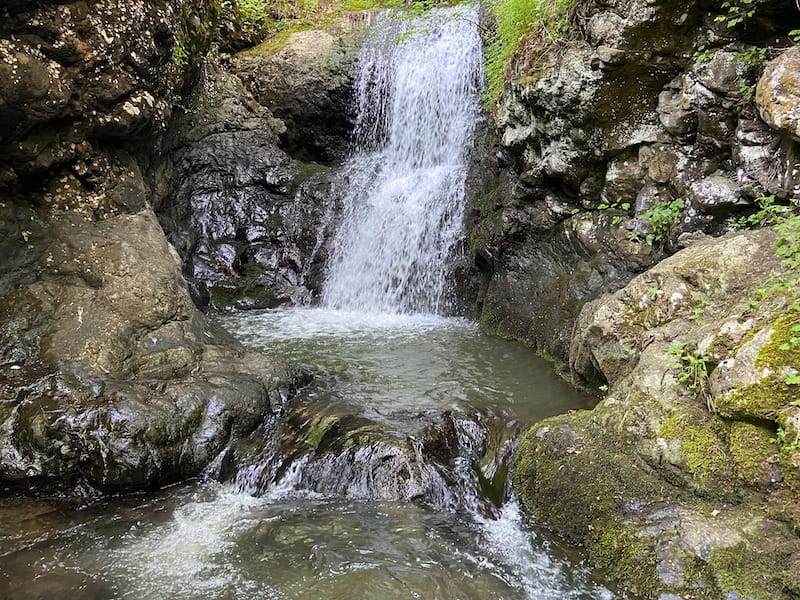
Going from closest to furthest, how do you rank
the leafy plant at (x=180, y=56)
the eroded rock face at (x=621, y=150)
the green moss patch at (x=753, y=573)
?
the green moss patch at (x=753, y=573) → the eroded rock face at (x=621, y=150) → the leafy plant at (x=180, y=56)

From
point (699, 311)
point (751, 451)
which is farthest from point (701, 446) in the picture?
point (699, 311)

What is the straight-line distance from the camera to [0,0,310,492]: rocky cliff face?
4.34 metres

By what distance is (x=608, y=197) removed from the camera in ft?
20.6

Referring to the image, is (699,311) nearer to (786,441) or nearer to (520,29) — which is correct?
(786,441)

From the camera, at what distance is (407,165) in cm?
1116

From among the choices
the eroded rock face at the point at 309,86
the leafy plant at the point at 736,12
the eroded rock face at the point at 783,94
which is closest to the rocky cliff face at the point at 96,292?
the eroded rock face at the point at 783,94

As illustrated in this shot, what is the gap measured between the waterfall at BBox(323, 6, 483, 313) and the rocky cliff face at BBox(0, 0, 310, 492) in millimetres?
4014

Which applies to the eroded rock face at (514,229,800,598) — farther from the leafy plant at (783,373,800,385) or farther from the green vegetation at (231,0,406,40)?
the green vegetation at (231,0,406,40)

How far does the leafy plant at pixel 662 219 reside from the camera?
5387 millimetres

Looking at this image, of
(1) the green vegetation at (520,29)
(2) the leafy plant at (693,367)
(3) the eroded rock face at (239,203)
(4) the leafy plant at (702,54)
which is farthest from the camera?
(3) the eroded rock face at (239,203)

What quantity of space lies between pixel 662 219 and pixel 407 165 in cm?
649

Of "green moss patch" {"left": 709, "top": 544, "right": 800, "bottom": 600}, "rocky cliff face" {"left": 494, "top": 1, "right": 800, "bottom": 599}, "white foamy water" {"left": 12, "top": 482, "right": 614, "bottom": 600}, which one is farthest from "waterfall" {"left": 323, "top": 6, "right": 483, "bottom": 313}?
"green moss patch" {"left": 709, "top": 544, "right": 800, "bottom": 600}

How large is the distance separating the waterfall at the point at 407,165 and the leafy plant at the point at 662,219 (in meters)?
4.03

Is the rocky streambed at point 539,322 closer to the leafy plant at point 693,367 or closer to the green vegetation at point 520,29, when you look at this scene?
the leafy plant at point 693,367
